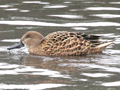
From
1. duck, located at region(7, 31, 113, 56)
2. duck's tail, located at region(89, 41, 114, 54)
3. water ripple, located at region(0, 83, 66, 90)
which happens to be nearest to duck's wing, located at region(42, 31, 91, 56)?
duck, located at region(7, 31, 113, 56)

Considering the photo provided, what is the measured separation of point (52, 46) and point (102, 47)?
138cm

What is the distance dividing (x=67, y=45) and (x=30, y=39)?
122 cm

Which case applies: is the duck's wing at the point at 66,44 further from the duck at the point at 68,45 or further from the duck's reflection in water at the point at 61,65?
the duck's reflection in water at the point at 61,65

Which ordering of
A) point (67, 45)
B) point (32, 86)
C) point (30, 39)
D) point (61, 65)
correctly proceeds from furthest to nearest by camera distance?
point (30, 39) < point (67, 45) < point (61, 65) < point (32, 86)

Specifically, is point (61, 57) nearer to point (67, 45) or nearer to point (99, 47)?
point (67, 45)

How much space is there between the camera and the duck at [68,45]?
1132cm

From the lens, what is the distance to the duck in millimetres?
11320

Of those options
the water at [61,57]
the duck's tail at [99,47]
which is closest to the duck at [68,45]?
the duck's tail at [99,47]

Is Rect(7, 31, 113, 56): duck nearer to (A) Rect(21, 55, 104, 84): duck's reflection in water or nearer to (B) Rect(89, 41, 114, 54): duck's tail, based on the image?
(B) Rect(89, 41, 114, 54): duck's tail

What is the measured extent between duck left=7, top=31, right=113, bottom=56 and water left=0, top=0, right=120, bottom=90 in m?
0.24

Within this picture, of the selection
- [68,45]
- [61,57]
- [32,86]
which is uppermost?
[68,45]

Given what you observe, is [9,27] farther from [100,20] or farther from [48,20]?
[100,20]

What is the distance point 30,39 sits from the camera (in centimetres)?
1195

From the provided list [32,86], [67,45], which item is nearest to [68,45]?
[67,45]
